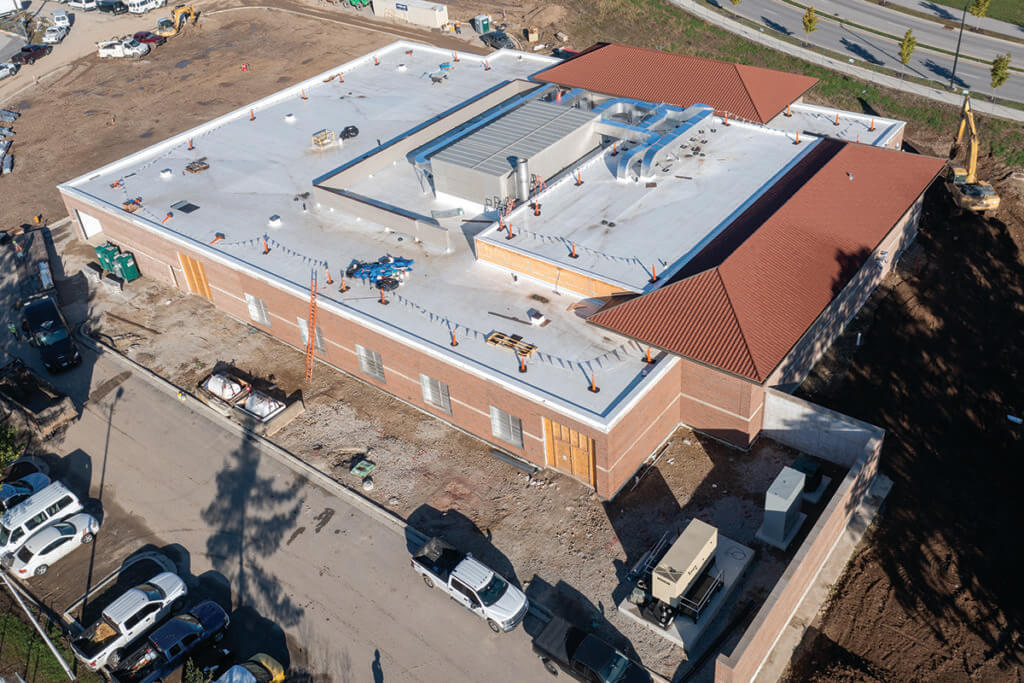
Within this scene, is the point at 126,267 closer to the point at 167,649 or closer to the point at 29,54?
the point at 167,649

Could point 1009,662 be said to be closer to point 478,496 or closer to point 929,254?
point 478,496

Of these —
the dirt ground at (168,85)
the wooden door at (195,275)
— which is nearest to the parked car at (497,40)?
the dirt ground at (168,85)

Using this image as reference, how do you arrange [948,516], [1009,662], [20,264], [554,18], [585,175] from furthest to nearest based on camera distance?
[554,18] < [20,264] < [585,175] < [948,516] < [1009,662]

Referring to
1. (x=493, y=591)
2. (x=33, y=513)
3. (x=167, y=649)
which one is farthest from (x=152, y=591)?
(x=493, y=591)

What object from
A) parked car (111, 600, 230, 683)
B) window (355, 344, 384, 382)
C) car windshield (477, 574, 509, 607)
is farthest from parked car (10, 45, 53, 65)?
car windshield (477, 574, 509, 607)

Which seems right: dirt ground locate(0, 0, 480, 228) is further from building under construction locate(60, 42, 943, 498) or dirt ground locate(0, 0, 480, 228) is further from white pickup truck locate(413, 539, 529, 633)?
white pickup truck locate(413, 539, 529, 633)

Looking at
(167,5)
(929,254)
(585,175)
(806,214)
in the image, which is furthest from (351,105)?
(167,5)
